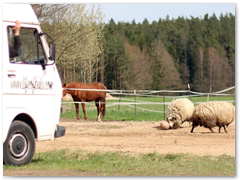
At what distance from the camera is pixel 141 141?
1183cm

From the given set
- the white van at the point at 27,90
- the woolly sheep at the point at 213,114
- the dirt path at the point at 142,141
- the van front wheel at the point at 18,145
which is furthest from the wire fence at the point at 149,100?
the van front wheel at the point at 18,145

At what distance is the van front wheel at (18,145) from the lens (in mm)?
7020

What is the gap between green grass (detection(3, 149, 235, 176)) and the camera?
6.98m

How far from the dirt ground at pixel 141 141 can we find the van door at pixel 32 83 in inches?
90.7

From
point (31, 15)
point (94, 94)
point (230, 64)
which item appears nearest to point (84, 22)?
point (94, 94)

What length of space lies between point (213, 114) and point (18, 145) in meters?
8.45

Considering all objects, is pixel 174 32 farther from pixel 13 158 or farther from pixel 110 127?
pixel 13 158

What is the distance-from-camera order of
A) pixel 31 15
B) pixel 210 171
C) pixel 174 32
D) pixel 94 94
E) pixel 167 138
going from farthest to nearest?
pixel 174 32 < pixel 94 94 < pixel 167 138 < pixel 31 15 < pixel 210 171

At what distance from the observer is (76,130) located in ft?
49.2

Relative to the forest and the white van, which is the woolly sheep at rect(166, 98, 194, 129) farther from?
the forest

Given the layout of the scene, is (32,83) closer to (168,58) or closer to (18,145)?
(18,145)

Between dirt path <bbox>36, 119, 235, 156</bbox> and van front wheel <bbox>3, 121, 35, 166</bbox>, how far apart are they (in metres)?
2.40

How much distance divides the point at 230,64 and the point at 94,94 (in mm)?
101758

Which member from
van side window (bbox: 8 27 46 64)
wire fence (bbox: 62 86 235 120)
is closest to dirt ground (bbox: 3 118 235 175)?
van side window (bbox: 8 27 46 64)
